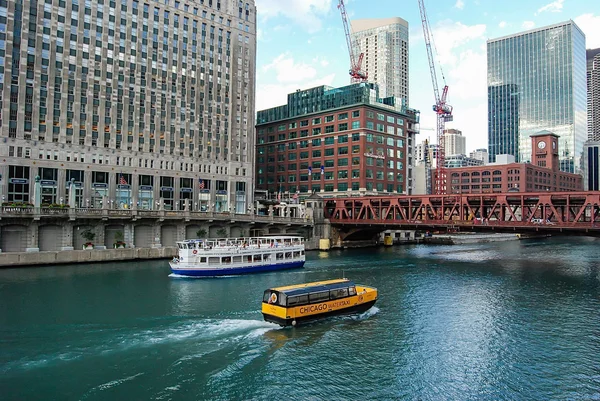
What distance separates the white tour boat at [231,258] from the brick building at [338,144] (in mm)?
75824

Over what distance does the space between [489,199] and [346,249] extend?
139 ft

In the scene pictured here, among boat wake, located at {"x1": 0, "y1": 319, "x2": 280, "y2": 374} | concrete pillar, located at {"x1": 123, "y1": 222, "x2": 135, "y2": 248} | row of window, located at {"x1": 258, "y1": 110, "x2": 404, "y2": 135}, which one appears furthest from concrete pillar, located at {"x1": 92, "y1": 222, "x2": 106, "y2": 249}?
row of window, located at {"x1": 258, "y1": 110, "x2": 404, "y2": 135}

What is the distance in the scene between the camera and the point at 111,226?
93000 millimetres

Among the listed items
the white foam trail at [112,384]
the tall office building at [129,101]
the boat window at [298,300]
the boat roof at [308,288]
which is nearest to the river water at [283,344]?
the white foam trail at [112,384]

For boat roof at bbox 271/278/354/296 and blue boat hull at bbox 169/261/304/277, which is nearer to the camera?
boat roof at bbox 271/278/354/296

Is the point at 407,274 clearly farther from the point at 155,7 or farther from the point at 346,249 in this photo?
the point at 155,7

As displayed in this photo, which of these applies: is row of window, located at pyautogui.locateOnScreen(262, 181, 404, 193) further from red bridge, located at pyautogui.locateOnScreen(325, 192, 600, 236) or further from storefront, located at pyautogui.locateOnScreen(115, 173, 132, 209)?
storefront, located at pyautogui.locateOnScreen(115, 173, 132, 209)

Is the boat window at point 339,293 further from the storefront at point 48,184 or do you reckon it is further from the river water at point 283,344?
the storefront at point 48,184

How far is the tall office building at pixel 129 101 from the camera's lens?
349ft

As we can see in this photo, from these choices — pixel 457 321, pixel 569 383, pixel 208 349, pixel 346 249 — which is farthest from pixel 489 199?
pixel 208 349

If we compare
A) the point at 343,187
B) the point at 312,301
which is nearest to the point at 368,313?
the point at 312,301

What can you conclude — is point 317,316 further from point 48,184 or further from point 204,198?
point 204,198

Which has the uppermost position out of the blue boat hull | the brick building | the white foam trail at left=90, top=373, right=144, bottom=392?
the brick building

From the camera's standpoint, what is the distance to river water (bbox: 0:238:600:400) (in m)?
30.7
